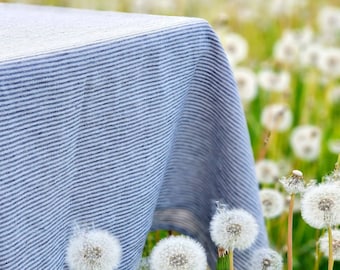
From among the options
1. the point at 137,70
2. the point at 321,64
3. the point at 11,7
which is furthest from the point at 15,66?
the point at 321,64

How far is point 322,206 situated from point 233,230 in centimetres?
13

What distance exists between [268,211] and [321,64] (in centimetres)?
132

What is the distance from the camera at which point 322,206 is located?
1.10 meters

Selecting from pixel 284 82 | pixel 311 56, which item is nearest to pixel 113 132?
pixel 284 82

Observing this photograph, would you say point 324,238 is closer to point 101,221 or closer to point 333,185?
point 333,185

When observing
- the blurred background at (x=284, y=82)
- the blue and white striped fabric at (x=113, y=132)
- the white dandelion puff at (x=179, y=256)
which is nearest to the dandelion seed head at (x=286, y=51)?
the blurred background at (x=284, y=82)

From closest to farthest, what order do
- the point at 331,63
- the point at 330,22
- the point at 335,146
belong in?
the point at 335,146 → the point at 331,63 → the point at 330,22

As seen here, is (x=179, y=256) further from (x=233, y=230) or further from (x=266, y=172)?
(x=266, y=172)

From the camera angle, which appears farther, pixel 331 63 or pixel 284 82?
pixel 331 63

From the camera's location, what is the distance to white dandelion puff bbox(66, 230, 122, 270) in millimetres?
1021

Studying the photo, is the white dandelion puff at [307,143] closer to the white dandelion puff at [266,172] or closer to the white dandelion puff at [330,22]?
the white dandelion puff at [266,172]

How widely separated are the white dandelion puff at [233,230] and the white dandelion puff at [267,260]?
5cm

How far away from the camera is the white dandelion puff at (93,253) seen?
1.02 meters

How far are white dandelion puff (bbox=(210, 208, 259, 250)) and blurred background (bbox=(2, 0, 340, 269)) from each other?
21 centimetres
